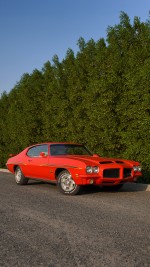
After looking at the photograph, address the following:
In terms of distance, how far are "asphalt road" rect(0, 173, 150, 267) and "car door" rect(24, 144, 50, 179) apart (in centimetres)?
131

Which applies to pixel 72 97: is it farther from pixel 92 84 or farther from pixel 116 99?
pixel 116 99

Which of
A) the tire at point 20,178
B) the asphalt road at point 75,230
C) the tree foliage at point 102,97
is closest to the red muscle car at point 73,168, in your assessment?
the tire at point 20,178

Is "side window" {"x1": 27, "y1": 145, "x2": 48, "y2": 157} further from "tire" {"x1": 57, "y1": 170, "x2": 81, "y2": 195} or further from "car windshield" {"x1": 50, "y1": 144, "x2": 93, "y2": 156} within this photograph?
"tire" {"x1": 57, "y1": 170, "x2": 81, "y2": 195}

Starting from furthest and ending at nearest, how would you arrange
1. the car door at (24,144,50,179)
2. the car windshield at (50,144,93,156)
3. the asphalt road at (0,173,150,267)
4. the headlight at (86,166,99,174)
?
1. the car windshield at (50,144,93,156)
2. the car door at (24,144,50,179)
3. the headlight at (86,166,99,174)
4. the asphalt road at (0,173,150,267)

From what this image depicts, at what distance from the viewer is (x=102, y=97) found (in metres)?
13.1

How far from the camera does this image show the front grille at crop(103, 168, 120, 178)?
29.5 ft

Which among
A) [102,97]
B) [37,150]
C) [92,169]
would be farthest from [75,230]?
[102,97]

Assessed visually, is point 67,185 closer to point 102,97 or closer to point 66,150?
point 66,150

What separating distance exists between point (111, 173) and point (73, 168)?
944mm

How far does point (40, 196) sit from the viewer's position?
30.3 ft

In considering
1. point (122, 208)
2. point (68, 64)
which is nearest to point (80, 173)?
point (122, 208)

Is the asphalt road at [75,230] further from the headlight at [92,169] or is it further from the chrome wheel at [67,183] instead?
the headlight at [92,169]

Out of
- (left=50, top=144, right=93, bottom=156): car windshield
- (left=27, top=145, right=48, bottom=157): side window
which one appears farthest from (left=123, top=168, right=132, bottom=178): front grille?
(left=27, top=145, right=48, bottom=157): side window

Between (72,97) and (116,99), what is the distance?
9.56 ft
